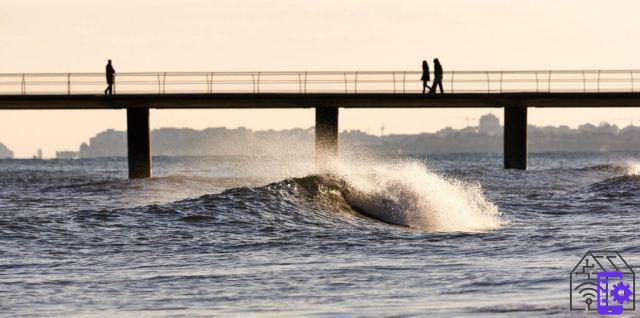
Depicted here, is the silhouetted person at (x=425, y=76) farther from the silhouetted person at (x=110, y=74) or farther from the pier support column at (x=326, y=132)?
the silhouetted person at (x=110, y=74)

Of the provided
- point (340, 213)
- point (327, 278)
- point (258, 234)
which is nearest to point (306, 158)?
point (340, 213)

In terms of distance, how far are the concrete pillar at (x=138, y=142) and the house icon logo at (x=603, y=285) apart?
3560 centimetres

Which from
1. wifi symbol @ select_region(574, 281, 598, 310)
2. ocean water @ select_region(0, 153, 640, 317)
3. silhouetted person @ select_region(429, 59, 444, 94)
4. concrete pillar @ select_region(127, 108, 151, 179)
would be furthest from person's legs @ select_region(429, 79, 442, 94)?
wifi symbol @ select_region(574, 281, 598, 310)

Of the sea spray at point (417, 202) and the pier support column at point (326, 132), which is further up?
the pier support column at point (326, 132)

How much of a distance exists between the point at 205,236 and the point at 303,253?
2824 millimetres

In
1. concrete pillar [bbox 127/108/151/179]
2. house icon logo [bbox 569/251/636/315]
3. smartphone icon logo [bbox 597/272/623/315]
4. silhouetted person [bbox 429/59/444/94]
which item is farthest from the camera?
concrete pillar [bbox 127/108/151/179]

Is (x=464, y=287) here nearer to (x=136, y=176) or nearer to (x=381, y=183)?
(x=381, y=183)

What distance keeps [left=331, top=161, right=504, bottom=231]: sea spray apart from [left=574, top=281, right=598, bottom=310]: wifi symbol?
8.65 m

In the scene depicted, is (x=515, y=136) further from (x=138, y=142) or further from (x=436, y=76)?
(x=138, y=142)

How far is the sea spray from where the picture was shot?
22.9 m

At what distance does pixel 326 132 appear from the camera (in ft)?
159

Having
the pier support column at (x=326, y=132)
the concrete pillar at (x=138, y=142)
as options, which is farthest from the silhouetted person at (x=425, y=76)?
the concrete pillar at (x=138, y=142)

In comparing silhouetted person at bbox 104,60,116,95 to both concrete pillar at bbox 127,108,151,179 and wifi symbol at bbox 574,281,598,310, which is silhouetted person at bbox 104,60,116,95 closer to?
concrete pillar at bbox 127,108,151,179

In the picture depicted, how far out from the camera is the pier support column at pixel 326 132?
4806cm
